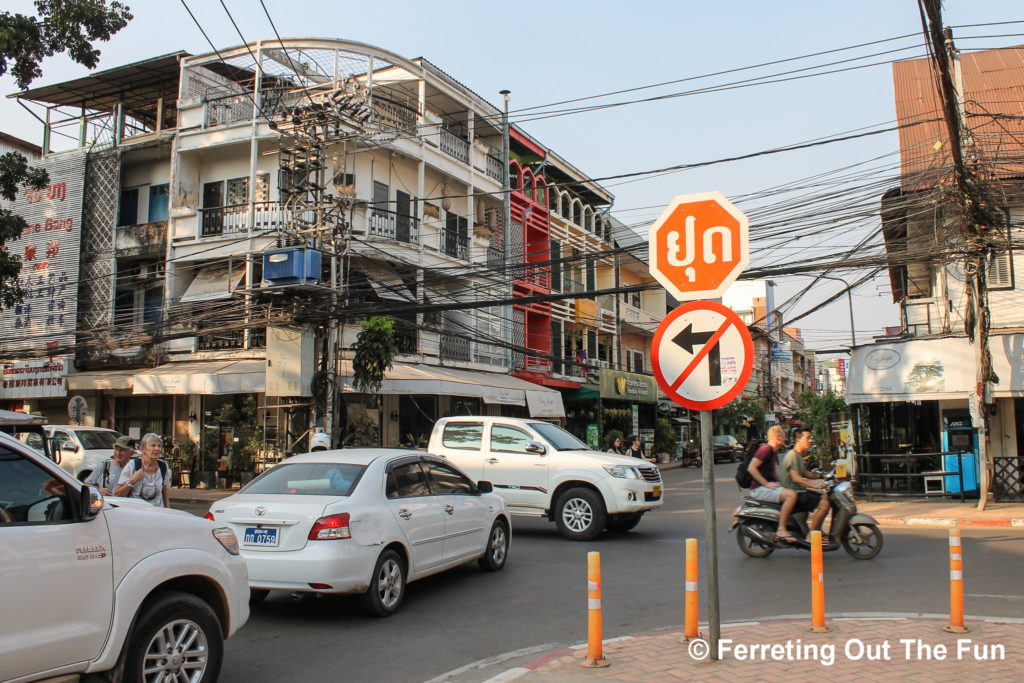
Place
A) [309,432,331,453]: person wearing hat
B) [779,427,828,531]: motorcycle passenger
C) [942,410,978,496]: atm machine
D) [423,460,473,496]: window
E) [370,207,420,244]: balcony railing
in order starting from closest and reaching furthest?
[423,460,473,496]: window
[779,427,828,531]: motorcycle passenger
[309,432,331,453]: person wearing hat
[942,410,978,496]: atm machine
[370,207,420,244]: balcony railing

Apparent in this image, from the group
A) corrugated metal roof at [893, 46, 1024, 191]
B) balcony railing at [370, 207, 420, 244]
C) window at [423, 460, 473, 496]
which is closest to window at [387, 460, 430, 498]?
window at [423, 460, 473, 496]

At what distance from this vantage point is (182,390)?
806 inches

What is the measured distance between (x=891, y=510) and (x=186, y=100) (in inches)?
884

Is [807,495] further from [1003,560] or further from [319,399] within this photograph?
[319,399]

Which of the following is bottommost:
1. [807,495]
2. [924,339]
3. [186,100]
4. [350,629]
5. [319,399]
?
[350,629]

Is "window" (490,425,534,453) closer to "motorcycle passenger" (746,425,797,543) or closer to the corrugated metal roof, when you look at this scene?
"motorcycle passenger" (746,425,797,543)

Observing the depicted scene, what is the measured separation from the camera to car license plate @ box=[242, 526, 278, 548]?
688 centimetres

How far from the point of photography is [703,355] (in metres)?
5.03

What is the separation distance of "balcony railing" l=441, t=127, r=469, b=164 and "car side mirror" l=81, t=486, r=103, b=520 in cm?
2297

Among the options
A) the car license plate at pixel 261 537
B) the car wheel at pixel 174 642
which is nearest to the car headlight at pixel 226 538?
the car wheel at pixel 174 642

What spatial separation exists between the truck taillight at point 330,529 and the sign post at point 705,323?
10.6 ft

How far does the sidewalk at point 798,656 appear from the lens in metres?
5.10

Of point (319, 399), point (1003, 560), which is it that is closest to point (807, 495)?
point (1003, 560)

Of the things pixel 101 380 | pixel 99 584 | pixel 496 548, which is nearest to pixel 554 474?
pixel 496 548
